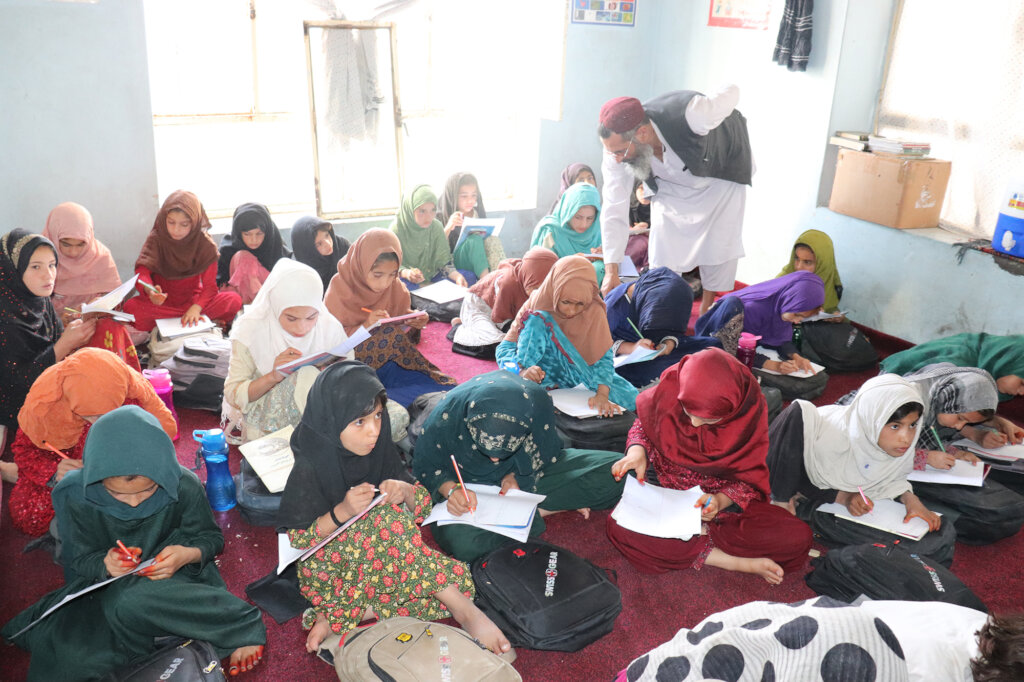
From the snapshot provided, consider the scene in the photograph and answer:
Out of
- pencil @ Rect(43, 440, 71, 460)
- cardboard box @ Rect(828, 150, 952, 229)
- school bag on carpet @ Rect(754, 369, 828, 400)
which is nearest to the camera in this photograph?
pencil @ Rect(43, 440, 71, 460)

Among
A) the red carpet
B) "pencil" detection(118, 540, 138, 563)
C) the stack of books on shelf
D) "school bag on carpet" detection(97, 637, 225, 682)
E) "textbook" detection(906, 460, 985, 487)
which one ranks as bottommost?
the red carpet

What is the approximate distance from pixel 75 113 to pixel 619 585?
A: 147 inches

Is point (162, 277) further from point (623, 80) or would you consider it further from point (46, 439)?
point (623, 80)

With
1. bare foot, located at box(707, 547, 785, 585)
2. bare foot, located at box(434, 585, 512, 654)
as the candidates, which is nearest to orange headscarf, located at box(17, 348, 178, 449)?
bare foot, located at box(434, 585, 512, 654)

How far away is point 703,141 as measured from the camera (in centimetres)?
396

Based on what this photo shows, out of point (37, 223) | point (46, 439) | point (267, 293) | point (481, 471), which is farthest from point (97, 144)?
point (481, 471)

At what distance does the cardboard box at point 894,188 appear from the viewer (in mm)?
4184

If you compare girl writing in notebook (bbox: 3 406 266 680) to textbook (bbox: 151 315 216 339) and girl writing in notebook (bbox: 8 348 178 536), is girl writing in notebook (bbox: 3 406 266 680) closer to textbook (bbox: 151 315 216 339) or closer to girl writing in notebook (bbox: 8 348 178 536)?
girl writing in notebook (bbox: 8 348 178 536)

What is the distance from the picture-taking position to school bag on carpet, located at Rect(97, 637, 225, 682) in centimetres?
183

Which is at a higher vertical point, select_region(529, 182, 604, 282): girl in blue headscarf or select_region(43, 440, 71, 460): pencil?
select_region(529, 182, 604, 282): girl in blue headscarf

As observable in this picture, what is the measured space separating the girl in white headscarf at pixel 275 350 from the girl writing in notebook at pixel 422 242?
1.69 m

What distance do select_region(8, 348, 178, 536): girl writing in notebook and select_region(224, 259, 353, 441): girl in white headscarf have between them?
1.21ft

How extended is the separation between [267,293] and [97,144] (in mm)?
2092

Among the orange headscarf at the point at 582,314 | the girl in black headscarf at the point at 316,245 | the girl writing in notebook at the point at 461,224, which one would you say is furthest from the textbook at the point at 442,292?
the orange headscarf at the point at 582,314
